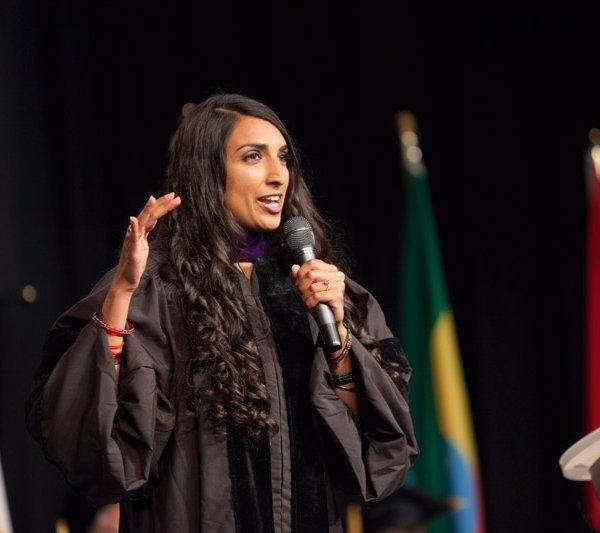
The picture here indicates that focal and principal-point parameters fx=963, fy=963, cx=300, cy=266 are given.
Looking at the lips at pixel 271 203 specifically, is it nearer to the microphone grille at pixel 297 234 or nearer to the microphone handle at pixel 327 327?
the microphone grille at pixel 297 234

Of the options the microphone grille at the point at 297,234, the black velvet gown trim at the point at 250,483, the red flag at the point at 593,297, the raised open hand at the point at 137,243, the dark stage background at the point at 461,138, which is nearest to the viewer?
the raised open hand at the point at 137,243

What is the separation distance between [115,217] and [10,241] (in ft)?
1.29

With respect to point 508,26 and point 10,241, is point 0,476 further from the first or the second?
point 508,26

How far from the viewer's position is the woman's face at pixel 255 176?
82.8 inches

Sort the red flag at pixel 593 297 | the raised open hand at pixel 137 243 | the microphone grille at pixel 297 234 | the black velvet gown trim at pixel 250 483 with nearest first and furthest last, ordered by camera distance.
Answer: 1. the raised open hand at pixel 137 243
2. the black velvet gown trim at pixel 250 483
3. the microphone grille at pixel 297 234
4. the red flag at pixel 593 297

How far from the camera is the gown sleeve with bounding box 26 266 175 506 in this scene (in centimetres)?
175

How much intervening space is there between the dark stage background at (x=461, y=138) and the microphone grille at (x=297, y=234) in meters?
1.38

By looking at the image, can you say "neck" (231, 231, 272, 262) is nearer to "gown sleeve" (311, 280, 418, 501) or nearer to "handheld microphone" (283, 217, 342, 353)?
"handheld microphone" (283, 217, 342, 353)

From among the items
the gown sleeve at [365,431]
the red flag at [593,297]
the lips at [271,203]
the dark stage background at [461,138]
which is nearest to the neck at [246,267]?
the lips at [271,203]

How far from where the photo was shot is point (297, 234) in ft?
6.51

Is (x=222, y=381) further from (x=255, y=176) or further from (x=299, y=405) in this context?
(x=255, y=176)

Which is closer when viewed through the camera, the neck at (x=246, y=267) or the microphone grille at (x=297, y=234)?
the microphone grille at (x=297, y=234)

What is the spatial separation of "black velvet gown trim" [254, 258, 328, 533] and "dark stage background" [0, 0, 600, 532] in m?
1.38

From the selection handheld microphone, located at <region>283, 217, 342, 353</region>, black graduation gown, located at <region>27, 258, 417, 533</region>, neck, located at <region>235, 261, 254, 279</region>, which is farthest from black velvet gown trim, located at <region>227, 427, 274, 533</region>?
neck, located at <region>235, 261, 254, 279</region>
